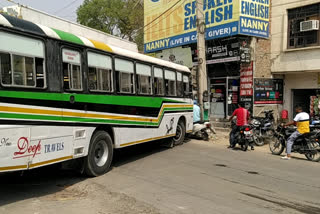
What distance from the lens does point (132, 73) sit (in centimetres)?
789

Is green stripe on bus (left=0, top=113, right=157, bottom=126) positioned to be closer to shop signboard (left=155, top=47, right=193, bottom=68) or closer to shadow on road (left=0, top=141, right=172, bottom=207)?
shadow on road (left=0, top=141, right=172, bottom=207)

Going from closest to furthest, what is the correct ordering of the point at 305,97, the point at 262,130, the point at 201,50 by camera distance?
the point at 262,130 → the point at 201,50 → the point at 305,97

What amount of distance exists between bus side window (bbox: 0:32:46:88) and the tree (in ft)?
89.7

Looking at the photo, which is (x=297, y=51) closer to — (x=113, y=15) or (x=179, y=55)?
(x=179, y=55)

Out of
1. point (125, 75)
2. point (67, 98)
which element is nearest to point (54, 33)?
point (67, 98)

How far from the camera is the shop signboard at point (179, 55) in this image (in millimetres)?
18406

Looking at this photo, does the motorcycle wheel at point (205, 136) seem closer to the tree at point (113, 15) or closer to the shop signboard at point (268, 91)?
the shop signboard at point (268, 91)

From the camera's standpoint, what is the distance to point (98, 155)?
675 cm

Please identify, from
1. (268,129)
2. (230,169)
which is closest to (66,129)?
(230,169)

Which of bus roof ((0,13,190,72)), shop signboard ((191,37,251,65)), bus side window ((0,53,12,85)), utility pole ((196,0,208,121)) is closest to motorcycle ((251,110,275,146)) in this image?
utility pole ((196,0,208,121))

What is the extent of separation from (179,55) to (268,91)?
20.1 feet

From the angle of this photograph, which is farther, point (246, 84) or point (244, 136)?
point (246, 84)

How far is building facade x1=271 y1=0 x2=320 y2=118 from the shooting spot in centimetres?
1444

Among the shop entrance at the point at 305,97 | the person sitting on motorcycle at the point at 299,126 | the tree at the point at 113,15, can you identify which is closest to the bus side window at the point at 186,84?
the person sitting on motorcycle at the point at 299,126
